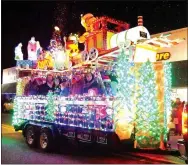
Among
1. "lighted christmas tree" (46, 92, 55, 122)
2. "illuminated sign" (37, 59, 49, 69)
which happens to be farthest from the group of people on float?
"illuminated sign" (37, 59, 49, 69)

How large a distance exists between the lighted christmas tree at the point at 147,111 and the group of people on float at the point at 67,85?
93cm

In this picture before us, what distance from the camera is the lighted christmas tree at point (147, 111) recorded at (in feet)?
22.5

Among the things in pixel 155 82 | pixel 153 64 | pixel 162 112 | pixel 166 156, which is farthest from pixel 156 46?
pixel 166 156

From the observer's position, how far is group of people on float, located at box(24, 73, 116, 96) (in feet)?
24.7

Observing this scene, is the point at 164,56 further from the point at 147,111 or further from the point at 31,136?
the point at 31,136

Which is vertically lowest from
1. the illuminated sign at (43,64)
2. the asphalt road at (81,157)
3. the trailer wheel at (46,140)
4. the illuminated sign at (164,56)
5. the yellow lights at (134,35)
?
the asphalt road at (81,157)

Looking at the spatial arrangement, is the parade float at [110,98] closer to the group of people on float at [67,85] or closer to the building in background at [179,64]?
the group of people on float at [67,85]

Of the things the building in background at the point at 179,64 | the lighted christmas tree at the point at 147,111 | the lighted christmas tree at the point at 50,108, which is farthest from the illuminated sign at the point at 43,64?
the building in background at the point at 179,64

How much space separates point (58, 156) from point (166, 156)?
2904 millimetres

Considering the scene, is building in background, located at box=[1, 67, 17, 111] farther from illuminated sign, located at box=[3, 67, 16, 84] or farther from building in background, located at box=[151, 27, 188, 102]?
building in background, located at box=[151, 27, 188, 102]

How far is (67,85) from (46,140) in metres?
1.75

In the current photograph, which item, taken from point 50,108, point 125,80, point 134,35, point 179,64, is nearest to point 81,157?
point 50,108

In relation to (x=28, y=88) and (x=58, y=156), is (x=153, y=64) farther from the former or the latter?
(x=28, y=88)

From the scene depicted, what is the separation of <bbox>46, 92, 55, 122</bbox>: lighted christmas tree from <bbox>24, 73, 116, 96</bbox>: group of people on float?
0.20 m
